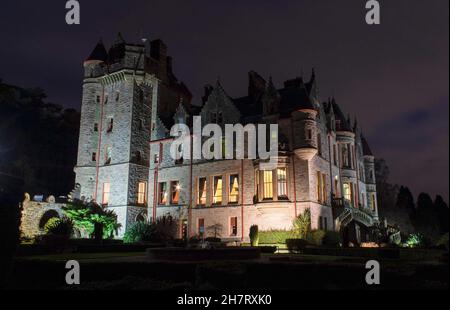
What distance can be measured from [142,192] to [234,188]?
1040 cm

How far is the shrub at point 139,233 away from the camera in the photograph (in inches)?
1411

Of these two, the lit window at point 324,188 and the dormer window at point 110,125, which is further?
the dormer window at point 110,125

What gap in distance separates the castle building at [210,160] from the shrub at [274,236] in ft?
2.39

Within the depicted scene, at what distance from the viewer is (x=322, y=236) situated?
102ft

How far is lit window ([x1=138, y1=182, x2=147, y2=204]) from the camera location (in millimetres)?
40344

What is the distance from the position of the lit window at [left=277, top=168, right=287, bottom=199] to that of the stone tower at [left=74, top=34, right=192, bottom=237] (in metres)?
14.9

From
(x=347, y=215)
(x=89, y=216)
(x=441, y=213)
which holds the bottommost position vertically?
(x=89, y=216)

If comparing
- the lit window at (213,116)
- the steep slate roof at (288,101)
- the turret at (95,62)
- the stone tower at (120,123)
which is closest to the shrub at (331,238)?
the steep slate roof at (288,101)

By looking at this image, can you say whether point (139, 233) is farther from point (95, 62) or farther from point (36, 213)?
point (95, 62)

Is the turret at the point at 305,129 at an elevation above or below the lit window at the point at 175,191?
above

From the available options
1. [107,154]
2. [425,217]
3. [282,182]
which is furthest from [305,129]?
[425,217]

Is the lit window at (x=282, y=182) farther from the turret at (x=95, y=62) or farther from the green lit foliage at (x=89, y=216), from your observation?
the turret at (x=95, y=62)

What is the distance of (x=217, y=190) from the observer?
1463 inches
